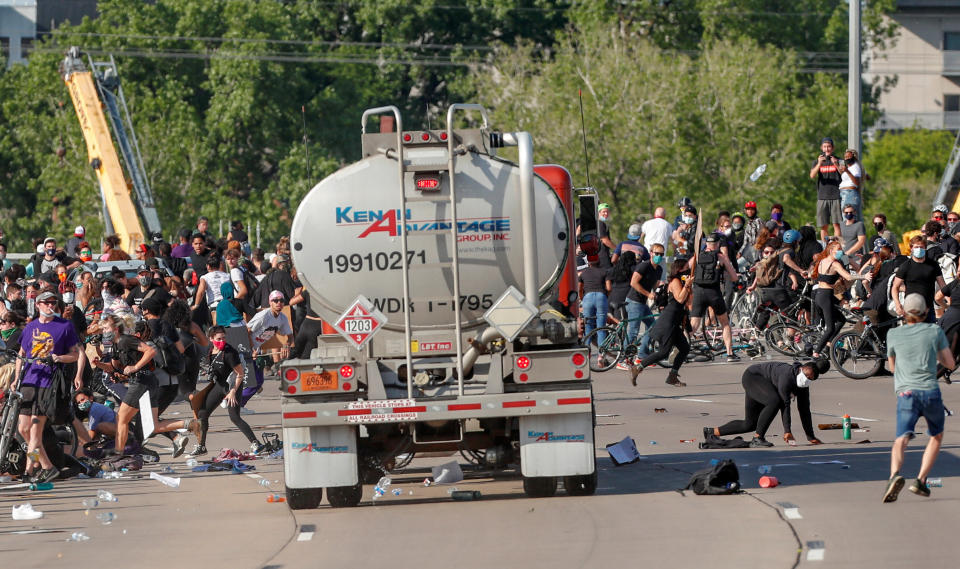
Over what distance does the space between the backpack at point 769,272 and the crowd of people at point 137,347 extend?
7.30 metres

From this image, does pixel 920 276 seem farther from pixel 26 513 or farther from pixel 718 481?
pixel 26 513

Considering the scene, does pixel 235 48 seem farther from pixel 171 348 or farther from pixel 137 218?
pixel 171 348

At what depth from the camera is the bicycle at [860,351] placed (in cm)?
2277

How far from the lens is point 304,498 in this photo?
516 inches

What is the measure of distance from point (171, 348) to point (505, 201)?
624 centimetres

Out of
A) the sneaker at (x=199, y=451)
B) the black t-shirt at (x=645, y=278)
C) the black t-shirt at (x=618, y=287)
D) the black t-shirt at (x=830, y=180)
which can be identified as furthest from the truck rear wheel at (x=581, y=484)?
the black t-shirt at (x=830, y=180)

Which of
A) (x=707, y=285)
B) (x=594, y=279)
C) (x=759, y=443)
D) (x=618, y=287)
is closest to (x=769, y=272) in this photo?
(x=707, y=285)

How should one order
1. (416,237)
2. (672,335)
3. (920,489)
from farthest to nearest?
(672,335) < (416,237) < (920,489)

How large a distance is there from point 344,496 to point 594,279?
12432mm

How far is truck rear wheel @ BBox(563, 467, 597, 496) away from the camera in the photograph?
13.1m

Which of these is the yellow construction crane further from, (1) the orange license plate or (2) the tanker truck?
(1) the orange license plate

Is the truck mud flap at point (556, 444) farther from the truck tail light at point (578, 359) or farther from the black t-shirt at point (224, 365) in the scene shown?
the black t-shirt at point (224, 365)

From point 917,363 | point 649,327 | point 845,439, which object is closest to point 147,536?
point 917,363

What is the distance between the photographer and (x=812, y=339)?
24.2 metres
